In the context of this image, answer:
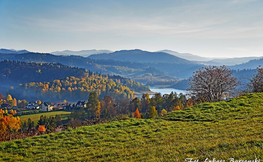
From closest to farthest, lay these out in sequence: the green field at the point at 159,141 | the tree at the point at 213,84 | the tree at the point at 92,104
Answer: the green field at the point at 159,141, the tree at the point at 213,84, the tree at the point at 92,104

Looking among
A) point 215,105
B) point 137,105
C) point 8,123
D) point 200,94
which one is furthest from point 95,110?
point 215,105

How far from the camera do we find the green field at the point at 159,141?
21.8 ft

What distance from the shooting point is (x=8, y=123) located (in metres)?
68.2

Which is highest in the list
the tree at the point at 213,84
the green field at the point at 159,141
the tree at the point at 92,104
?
the tree at the point at 213,84

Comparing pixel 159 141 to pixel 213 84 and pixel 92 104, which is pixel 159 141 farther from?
pixel 92 104

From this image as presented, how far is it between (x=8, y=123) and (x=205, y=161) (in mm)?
80025

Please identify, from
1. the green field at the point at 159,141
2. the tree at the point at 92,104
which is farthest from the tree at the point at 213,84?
the tree at the point at 92,104

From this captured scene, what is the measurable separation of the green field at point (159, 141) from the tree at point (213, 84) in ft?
25.9

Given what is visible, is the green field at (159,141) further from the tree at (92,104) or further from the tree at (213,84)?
the tree at (92,104)

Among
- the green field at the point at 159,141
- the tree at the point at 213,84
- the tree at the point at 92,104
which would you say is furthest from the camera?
the tree at the point at 92,104

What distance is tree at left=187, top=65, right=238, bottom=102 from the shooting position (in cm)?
2488

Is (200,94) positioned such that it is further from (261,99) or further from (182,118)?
(182,118)

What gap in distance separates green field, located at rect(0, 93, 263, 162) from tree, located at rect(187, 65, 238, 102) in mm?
7900

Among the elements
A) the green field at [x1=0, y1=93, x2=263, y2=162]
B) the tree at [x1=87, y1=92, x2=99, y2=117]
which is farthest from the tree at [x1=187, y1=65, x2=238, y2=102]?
the tree at [x1=87, y1=92, x2=99, y2=117]
